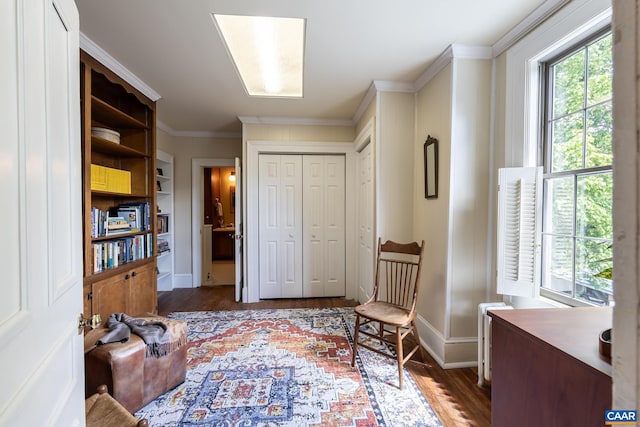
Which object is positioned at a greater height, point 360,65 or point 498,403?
point 360,65

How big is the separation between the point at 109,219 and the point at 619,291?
302 centimetres

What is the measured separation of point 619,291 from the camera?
1.47 feet

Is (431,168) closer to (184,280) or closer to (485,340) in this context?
(485,340)

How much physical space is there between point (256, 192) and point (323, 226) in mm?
1008

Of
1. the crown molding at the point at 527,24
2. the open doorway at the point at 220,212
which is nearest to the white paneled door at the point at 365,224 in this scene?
the crown molding at the point at 527,24

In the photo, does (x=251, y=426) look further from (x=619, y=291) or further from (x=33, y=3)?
(x=33, y=3)

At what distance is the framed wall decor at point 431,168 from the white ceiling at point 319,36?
664 mm

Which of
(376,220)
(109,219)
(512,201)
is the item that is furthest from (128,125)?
(512,201)

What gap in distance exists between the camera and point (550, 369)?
84 cm

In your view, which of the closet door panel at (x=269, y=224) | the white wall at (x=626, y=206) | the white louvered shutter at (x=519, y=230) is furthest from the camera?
the closet door panel at (x=269, y=224)

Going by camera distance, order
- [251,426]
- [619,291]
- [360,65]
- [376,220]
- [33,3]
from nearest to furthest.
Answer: [619,291]
[33,3]
[251,426]
[360,65]
[376,220]

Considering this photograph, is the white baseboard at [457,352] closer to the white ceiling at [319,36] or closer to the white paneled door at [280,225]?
the white paneled door at [280,225]

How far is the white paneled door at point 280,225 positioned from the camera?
3518 mm

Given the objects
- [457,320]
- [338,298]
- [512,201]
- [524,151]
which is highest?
[524,151]
